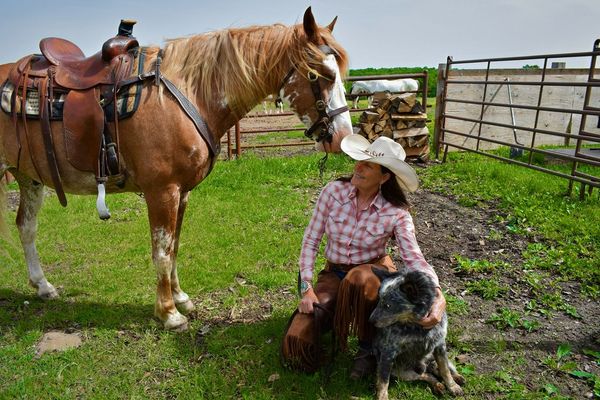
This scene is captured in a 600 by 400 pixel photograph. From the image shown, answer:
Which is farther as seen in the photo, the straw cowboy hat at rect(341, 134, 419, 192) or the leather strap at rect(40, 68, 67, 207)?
the leather strap at rect(40, 68, 67, 207)

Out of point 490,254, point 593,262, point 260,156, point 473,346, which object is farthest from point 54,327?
point 260,156

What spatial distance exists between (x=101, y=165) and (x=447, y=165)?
258 inches

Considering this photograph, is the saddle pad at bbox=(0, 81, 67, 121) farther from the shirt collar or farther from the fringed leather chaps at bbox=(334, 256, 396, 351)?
the fringed leather chaps at bbox=(334, 256, 396, 351)

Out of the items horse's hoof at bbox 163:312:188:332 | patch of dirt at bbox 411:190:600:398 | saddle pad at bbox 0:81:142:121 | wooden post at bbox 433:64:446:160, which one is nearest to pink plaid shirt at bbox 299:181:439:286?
patch of dirt at bbox 411:190:600:398

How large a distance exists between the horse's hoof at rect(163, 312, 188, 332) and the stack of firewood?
20.7 feet

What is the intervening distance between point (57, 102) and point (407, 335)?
2761 millimetres

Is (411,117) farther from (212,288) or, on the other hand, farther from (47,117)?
(47,117)

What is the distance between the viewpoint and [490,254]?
13.9 ft

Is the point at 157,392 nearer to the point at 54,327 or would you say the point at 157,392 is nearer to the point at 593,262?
the point at 54,327

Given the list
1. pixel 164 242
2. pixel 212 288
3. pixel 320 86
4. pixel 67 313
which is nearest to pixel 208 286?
pixel 212 288

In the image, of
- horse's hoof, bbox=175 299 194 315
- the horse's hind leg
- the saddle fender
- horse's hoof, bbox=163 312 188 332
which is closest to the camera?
the saddle fender

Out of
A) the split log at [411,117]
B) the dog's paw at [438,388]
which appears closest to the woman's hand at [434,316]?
the dog's paw at [438,388]

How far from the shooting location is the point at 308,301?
2.54 meters

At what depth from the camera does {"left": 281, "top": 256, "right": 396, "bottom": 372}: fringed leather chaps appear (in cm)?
Answer: 240
